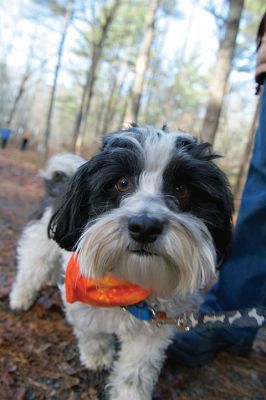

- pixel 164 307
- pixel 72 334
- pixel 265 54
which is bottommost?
pixel 72 334

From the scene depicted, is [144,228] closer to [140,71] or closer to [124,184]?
[124,184]

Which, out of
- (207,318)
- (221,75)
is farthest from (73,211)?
(221,75)

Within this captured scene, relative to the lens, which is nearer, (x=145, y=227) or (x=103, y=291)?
(x=145, y=227)

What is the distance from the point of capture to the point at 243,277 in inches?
119

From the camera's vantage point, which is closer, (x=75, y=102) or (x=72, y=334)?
(x=72, y=334)

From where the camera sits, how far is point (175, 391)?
297 cm

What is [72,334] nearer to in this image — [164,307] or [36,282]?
[36,282]

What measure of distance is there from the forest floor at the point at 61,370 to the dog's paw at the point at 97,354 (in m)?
0.06

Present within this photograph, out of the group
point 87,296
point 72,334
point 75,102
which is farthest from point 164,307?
point 75,102

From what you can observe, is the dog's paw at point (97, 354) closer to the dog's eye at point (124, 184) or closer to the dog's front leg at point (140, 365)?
the dog's front leg at point (140, 365)

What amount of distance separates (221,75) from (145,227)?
7049mm

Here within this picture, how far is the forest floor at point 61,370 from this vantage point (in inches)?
109

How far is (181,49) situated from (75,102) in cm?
1097

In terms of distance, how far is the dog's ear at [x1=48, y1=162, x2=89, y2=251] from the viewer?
250cm
